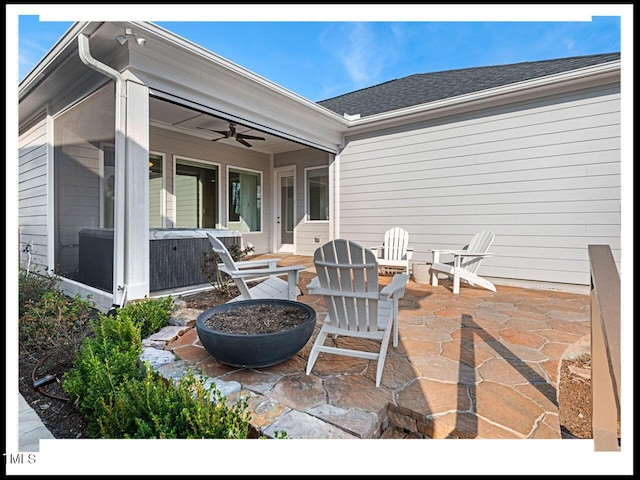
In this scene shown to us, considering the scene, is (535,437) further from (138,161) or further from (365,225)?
(365,225)

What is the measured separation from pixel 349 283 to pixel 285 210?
21.9 feet

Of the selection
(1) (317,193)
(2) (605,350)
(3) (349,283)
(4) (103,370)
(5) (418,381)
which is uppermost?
(1) (317,193)

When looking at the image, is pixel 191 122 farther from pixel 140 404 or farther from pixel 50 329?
pixel 140 404

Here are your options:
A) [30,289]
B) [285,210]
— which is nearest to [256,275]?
[30,289]

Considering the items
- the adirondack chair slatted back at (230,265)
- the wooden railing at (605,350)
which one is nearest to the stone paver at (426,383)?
the wooden railing at (605,350)

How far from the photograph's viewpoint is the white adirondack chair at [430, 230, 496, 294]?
14.6 ft

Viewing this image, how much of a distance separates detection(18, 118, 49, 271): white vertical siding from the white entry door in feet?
15.6

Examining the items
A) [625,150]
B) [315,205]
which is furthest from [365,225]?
[625,150]

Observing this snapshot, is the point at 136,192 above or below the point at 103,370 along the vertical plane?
above

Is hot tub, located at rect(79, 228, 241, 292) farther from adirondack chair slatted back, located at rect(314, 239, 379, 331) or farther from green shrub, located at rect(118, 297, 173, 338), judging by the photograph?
adirondack chair slatted back, located at rect(314, 239, 379, 331)

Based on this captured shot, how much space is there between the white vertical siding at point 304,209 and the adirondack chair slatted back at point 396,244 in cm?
234

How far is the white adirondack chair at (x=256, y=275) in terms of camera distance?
9.81ft

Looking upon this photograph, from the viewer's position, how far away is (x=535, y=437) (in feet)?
4.85

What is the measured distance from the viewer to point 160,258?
4082 millimetres
